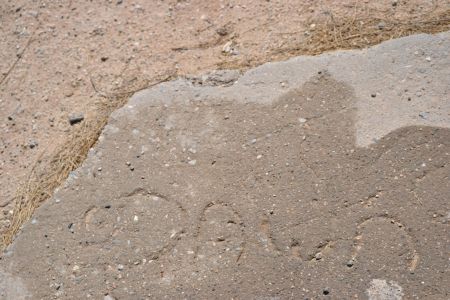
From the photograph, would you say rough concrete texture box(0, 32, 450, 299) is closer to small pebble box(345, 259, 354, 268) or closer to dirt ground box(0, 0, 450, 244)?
small pebble box(345, 259, 354, 268)

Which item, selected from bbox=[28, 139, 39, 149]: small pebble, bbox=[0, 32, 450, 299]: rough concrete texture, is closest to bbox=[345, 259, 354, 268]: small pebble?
bbox=[0, 32, 450, 299]: rough concrete texture

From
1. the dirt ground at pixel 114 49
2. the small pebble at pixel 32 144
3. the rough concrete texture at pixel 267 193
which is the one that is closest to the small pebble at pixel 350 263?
the rough concrete texture at pixel 267 193

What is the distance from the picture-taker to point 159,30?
3611mm

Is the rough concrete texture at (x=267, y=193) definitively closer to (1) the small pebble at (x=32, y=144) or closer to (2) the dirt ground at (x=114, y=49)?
(2) the dirt ground at (x=114, y=49)

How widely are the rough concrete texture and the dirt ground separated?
0.48 feet

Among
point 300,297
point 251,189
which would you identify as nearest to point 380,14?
point 251,189

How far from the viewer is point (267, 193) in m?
2.86

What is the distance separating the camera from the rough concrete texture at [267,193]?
262 cm

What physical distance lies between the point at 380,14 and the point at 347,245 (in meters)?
1.57

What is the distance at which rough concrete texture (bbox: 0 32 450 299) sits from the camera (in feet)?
8.61

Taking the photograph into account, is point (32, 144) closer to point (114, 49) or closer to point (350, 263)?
point (114, 49)

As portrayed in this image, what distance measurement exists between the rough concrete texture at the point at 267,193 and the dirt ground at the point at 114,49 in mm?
145

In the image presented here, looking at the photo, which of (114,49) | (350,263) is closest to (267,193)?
(350,263)

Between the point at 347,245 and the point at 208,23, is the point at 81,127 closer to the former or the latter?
the point at 208,23
